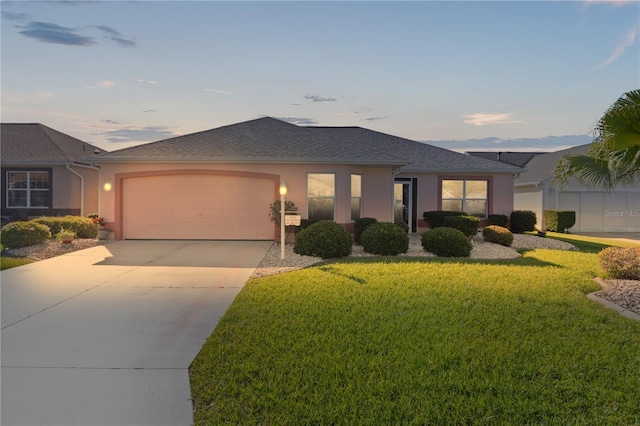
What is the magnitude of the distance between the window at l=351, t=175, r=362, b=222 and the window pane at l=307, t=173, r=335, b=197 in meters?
0.95

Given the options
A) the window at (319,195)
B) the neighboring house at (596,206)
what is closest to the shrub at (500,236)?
the window at (319,195)

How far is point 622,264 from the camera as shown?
858cm

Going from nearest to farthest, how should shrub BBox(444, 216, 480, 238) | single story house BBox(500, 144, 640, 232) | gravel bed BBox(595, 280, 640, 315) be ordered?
gravel bed BBox(595, 280, 640, 315) < shrub BBox(444, 216, 480, 238) < single story house BBox(500, 144, 640, 232)

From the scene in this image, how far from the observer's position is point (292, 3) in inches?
463

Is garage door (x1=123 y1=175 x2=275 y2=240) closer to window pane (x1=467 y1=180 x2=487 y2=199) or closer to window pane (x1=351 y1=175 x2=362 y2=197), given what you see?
window pane (x1=351 y1=175 x2=362 y2=197)

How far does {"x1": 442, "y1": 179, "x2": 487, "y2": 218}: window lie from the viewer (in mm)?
17938

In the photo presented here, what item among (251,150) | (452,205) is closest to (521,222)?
(452,205)

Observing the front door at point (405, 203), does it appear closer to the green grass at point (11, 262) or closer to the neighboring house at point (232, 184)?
the neighboring house at point (232, 184)

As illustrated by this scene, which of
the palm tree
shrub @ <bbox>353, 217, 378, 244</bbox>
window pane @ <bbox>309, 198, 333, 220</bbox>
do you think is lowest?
shrub @ <bbox>353, 217, 378, 244</bbox>

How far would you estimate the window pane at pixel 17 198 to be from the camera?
18750mm

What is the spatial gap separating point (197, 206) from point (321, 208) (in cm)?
447

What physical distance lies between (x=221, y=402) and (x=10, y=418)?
1715 mm

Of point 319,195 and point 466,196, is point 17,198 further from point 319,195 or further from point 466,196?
point 466,196

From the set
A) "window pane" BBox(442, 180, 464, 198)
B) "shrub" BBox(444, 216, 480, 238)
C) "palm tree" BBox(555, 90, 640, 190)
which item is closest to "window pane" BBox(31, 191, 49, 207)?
"shrub" BBox(444, 216, 480, 238)
